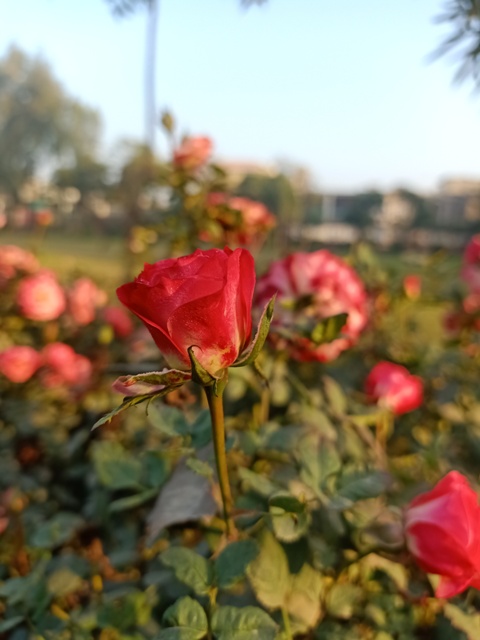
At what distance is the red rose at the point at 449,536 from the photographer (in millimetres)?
415

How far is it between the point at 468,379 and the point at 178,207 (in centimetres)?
62

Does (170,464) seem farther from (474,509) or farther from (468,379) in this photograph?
(468,379)

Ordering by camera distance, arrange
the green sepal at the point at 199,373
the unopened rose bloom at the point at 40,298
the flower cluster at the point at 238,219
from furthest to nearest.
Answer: the unopened rose bloom at the point at 40,298, the flower cluster at the point at 238,219, the green sepal at the point at 199,373

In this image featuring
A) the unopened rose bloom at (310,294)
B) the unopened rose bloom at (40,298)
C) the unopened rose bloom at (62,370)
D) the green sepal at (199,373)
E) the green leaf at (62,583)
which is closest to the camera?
the green sepal at (199,373)

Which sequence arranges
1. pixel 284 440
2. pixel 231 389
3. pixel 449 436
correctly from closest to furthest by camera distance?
1. pixel 284 440
2. pixel 231 389
3. pixel 449 436

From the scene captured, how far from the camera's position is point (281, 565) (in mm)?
455

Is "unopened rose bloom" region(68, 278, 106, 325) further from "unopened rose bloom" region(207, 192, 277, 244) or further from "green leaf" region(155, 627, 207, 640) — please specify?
"green leaf" region(155, 627, 207, 640)

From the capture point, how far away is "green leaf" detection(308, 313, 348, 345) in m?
0.57

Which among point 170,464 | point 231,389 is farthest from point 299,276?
point 170,464

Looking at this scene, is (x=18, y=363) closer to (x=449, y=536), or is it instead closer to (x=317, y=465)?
(x=317, y=465)

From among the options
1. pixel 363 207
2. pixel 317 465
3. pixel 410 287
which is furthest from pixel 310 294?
pixel 363 207

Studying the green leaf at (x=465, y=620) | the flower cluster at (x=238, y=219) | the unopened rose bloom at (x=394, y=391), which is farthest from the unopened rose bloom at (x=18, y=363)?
the green leaf at (x=465, y=620)

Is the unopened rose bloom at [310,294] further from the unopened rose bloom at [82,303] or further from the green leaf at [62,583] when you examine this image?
the unopened rose bloom at [82,303]

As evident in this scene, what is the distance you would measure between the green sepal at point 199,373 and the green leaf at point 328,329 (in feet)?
0.80
